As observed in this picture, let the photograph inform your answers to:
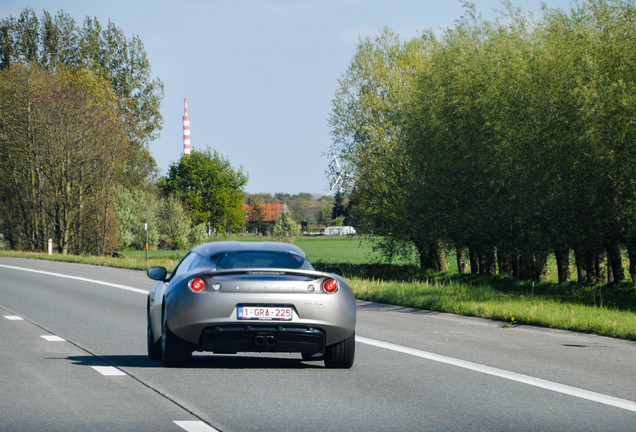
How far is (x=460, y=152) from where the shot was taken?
103ft

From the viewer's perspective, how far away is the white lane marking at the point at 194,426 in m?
6.33

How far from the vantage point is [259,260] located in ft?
31.4

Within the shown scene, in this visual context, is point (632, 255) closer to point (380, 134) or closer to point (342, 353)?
point (380, 134)

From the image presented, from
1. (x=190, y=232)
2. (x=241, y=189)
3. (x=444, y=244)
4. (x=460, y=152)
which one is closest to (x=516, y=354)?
(x=460, y=152)

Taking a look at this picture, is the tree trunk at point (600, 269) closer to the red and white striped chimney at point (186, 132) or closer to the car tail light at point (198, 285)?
the car tail light at point (198, 285)

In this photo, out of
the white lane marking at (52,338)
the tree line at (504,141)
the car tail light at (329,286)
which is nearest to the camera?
the car tail light at (329,286)

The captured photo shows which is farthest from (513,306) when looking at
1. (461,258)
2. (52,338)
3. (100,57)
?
(100,57)

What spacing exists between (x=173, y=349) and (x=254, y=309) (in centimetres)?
104

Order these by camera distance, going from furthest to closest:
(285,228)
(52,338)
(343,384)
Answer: (285,228)
(52,338)
(343,384)

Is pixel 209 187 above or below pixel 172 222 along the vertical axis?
above

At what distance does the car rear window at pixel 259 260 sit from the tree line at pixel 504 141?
16.3 metres

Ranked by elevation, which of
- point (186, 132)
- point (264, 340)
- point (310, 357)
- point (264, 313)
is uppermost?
point (186, 132)

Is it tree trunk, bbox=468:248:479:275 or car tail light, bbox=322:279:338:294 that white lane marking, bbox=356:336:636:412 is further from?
tree trunk, bbox=468:248:479:275

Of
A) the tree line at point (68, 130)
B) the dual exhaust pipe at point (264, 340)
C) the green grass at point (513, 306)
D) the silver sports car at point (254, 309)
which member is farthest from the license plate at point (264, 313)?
the tree line at point (68, 130)
